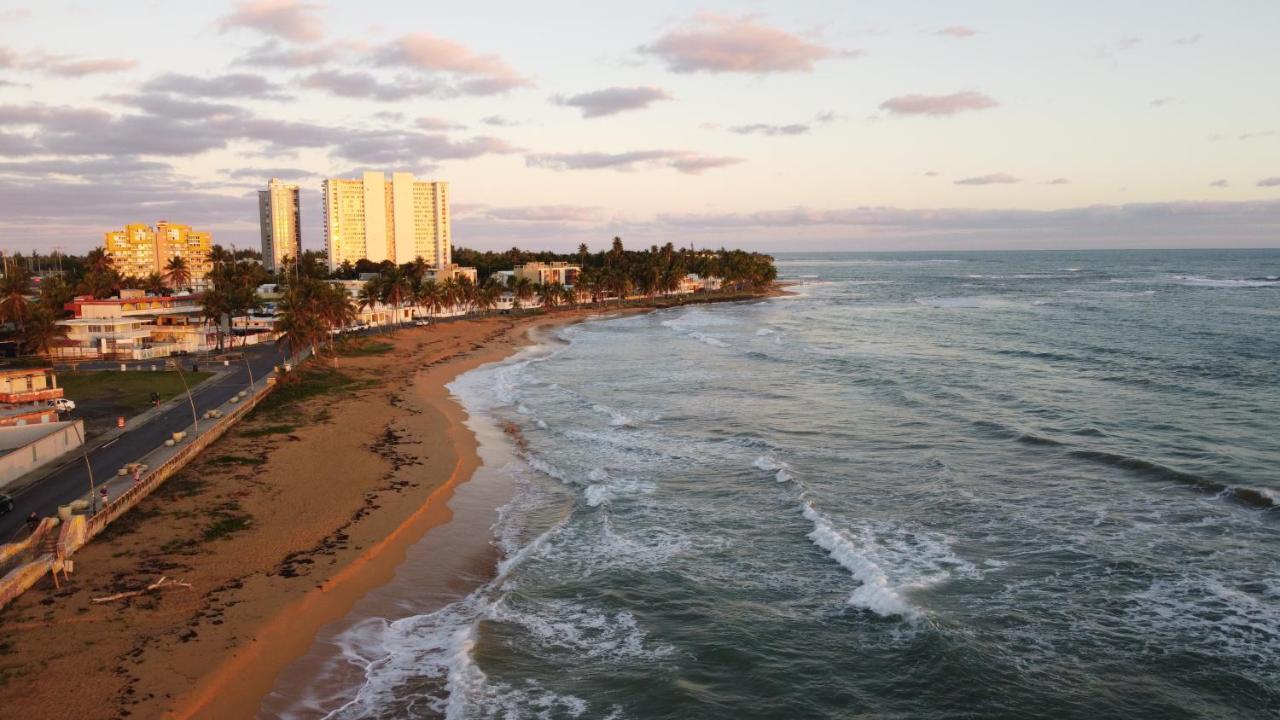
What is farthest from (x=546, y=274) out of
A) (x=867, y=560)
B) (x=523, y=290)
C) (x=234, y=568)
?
(x=867, y=560)

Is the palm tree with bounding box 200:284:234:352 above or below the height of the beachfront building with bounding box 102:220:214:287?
below

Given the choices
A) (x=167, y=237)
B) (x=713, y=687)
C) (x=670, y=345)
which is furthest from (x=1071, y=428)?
(x=167, y=237)

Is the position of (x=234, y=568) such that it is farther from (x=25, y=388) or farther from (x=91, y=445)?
(x=25, y=388)

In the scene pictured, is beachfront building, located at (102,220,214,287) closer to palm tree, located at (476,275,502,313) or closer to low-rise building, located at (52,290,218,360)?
palm tree, located at (476,275,502,313)

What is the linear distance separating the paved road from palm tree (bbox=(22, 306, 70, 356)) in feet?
62.3

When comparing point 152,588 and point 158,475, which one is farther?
point 158,475

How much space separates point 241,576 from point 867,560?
729 inches

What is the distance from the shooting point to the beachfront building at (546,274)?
492ft

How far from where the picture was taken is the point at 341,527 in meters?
27.7

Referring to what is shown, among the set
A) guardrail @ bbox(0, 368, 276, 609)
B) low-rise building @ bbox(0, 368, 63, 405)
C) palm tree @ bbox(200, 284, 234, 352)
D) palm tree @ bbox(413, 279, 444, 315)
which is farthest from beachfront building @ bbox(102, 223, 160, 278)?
guardrail @ bbox(0, 368, 276, 609)

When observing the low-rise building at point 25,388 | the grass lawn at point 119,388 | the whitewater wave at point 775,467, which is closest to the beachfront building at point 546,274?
the grass lawn at point 119,388

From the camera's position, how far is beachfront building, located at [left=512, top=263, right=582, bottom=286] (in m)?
150

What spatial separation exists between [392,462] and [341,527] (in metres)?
9.20

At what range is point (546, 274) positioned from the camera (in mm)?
152000
